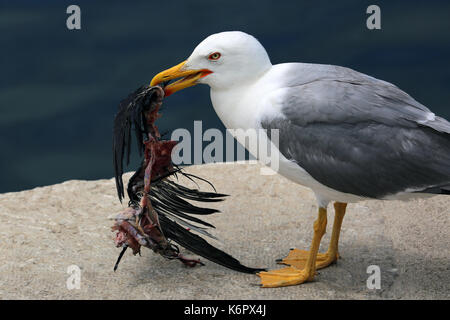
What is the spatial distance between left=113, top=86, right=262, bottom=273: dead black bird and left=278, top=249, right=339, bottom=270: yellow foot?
0.30 m

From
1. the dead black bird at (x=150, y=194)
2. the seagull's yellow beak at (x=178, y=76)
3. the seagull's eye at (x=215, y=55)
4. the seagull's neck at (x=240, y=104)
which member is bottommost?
the dead black bird at (x=150, y=194)

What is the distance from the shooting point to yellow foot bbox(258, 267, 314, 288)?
4293 millimetres

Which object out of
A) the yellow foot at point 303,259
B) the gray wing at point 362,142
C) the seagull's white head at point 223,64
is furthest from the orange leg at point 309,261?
the seagull's white head at point 223,64

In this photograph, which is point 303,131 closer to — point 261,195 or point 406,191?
point 406,191

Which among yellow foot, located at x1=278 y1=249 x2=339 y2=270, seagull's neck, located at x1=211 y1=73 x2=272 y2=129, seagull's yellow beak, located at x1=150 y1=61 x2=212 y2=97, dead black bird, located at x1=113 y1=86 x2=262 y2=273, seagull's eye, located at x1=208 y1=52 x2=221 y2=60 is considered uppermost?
seagull's eye, located at x1=208 y1=52 x2=221 y2=60

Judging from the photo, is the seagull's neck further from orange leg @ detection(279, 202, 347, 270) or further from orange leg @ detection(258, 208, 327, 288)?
orange leg @ detection(279, 202, 347, 270)

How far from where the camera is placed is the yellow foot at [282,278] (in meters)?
4.29

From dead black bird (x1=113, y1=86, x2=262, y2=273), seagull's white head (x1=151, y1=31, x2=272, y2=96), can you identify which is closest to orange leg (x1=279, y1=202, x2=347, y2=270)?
dead black bird (x1=113, y1=86, x2=262, y2=273)

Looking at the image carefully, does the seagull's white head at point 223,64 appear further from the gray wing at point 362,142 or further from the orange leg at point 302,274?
the orange leg at point 302,274

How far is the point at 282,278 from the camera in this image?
436 cm

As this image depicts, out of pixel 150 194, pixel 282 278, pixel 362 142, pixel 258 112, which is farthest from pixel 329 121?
pixel 150 194

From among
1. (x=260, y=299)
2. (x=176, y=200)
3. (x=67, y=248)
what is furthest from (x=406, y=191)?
(x=67, y=248)

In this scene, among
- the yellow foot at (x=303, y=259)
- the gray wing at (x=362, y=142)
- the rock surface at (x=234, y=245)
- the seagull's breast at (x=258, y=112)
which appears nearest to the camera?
the gray wing at (x=362, y=142)

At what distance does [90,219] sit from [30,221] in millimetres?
445
